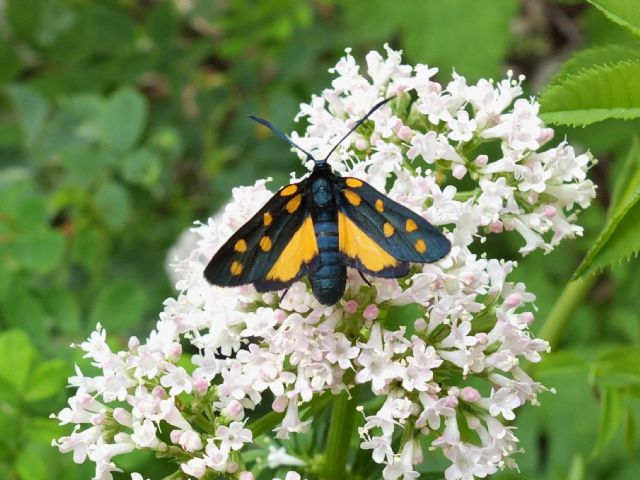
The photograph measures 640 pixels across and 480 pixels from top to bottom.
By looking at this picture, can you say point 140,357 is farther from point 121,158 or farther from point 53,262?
point 121,158

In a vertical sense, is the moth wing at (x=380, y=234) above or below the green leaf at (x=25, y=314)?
below

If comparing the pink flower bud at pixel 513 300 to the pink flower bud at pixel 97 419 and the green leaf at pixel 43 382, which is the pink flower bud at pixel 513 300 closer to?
the pink flower bud at pixel 97 419

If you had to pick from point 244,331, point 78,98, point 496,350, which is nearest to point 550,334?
point 496,350

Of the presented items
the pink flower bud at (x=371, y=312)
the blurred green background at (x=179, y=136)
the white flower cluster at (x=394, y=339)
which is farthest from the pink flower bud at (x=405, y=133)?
the blurred green background at (x=179, y=136)

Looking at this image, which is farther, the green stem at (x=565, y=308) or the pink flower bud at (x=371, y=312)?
the green stem at (x=565, y=308)

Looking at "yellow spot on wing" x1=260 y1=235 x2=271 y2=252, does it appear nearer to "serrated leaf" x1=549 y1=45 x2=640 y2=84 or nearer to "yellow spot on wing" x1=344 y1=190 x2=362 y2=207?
"yellow spot on wing" x1=344 y1=190 x2=362 y2=207

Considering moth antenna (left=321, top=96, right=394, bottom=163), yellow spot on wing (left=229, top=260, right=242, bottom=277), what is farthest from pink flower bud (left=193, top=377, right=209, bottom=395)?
moth antenna (left=321, top=96, right=394, bottom=163)

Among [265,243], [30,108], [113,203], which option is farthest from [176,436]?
[30,108]
